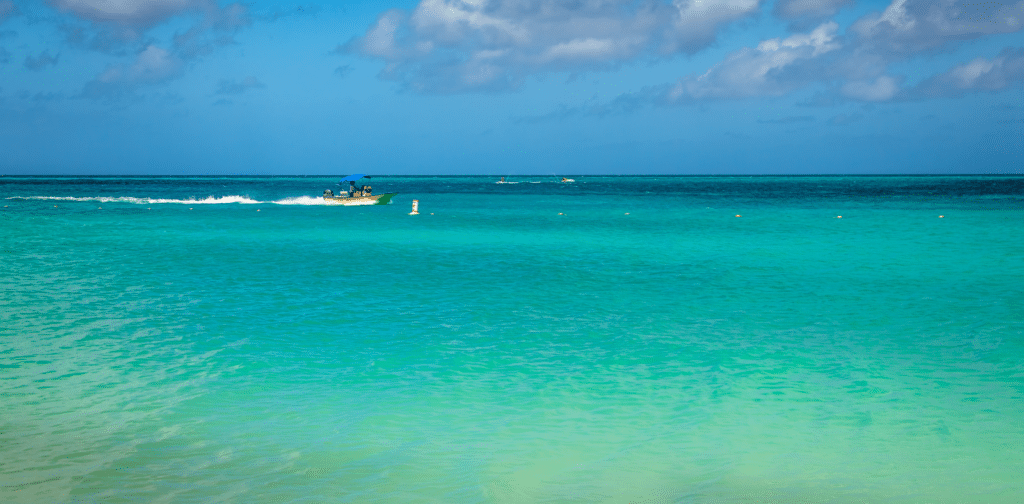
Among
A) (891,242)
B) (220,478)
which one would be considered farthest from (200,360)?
(891,242)

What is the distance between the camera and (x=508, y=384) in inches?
372

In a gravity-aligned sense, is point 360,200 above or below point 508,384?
above

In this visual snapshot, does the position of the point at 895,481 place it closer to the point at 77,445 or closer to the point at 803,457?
the point at 803,457

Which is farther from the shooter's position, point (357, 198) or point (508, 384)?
point (357, 198)

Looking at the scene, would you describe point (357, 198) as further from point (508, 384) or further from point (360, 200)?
point (508, 384)

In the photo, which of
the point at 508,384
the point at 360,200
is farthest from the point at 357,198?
the point at 508,384

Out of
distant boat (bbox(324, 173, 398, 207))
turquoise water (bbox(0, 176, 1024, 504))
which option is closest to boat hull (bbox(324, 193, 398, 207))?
distant boat (bbox(324, 173, 398, 207))

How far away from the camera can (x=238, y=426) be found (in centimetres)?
781

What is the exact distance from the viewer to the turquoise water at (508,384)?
6664 mm

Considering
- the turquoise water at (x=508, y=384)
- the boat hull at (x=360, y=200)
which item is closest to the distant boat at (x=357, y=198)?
the boat hull at (x=360, y=200)

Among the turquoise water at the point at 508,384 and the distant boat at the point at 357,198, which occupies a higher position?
the distant boat at the point at 357,198

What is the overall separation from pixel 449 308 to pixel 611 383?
5.70 metres

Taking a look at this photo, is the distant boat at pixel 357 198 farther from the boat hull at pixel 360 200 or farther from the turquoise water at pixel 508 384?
the turquoise water at pixel 508 384

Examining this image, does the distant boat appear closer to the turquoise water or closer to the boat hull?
the boat hull
